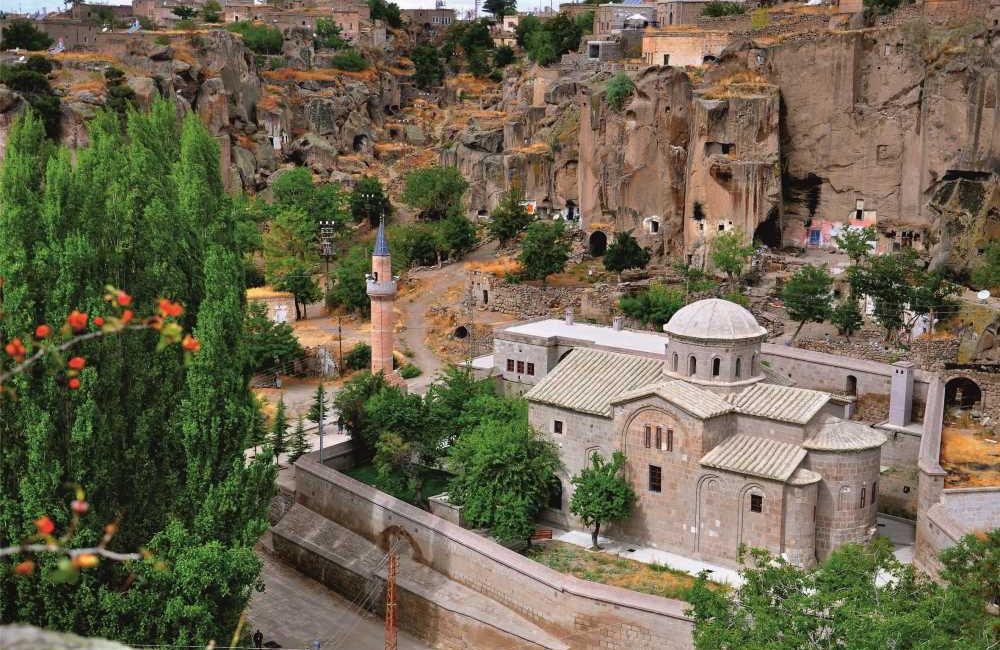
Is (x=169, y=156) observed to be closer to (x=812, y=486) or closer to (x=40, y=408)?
(x=40, y=408)

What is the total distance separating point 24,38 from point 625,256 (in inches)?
1667

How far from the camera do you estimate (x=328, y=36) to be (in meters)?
86.8

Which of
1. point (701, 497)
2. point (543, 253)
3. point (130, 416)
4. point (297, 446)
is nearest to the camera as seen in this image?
point (130, 416)

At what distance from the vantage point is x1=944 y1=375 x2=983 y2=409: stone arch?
33.5 metres

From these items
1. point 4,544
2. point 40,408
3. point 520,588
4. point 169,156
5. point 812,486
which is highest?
point 169,156

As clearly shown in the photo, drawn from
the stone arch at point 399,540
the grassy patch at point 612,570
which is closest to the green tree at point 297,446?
the stone arch at point 399,540

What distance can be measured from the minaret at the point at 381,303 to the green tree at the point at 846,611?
1718 cm

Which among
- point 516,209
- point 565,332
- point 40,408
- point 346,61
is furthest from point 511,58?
point 40,408

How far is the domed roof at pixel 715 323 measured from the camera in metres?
28.5

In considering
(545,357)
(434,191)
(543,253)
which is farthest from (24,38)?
(545,357)

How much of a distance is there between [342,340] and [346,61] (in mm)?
42784

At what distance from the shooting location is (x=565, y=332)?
35531 mm

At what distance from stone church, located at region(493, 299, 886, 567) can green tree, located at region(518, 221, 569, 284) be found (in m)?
15.8

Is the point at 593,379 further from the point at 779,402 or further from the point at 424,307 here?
the point at 424,307
